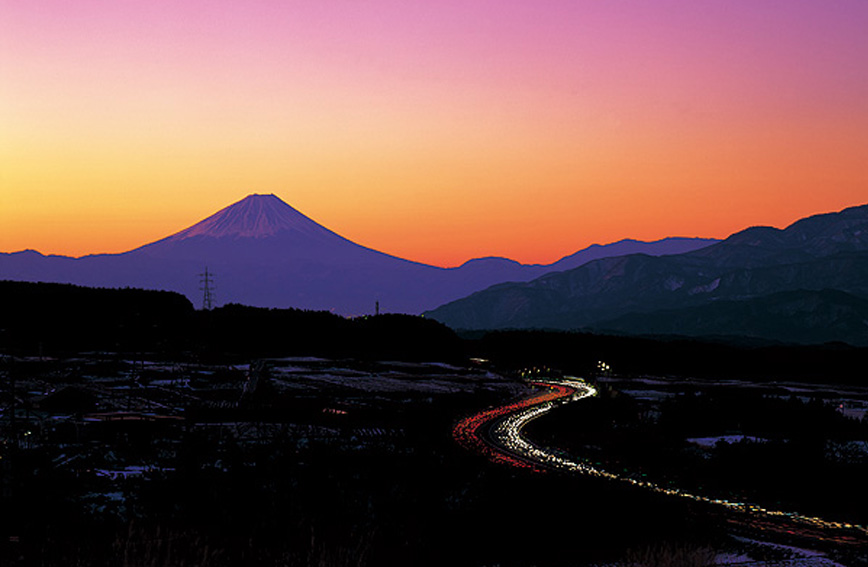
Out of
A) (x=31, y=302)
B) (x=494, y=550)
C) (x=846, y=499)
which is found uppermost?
(x=31, y=302)

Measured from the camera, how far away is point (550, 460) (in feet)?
206

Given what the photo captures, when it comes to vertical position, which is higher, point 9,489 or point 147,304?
point 147,304

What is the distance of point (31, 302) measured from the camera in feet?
582

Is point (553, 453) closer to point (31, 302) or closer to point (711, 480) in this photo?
point (711, 480)

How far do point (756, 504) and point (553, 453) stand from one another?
22725 mm

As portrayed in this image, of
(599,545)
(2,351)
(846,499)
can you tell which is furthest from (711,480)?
(2,351)

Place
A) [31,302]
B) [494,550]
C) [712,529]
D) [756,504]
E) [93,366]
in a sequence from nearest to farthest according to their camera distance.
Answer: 1. [494,550]
2. [712,529]
3. [756,504]
4. [93,366]
5. [31,302]

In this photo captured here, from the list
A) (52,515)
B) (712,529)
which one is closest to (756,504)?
(712,529)

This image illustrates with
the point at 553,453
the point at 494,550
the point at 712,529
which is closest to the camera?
the point at 494,550

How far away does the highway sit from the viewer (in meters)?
39.2

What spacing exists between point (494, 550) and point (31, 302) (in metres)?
175

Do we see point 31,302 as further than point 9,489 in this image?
Yes

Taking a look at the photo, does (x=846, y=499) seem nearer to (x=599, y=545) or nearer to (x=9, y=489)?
(x=599, y=545)

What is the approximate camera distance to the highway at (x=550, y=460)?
129ft
